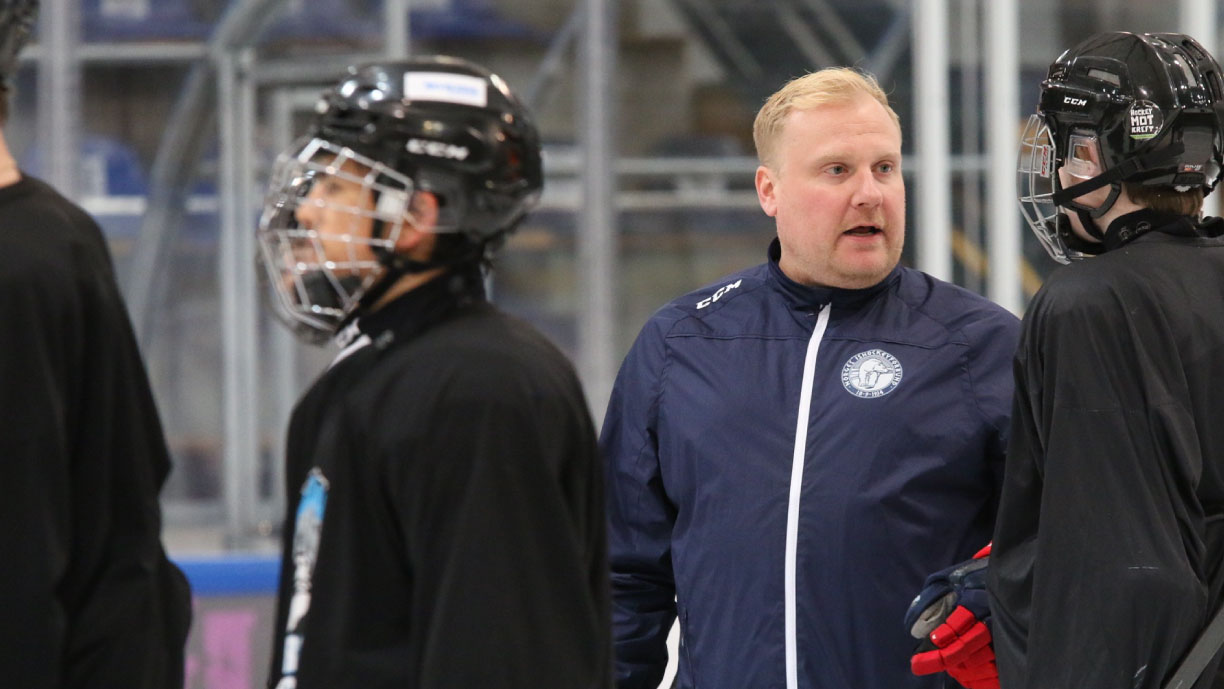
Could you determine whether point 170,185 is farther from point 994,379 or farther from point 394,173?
point 394,173

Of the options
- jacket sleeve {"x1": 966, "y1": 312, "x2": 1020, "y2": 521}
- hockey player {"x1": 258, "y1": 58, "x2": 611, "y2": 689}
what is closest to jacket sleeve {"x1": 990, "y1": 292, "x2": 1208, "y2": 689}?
jacket sleeve {"x1": 966, "y1": 312, "x2": 1020, "y2": 521}

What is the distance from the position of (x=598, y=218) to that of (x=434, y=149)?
13.1 ft

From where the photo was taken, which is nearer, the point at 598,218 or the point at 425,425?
the point at 425,425

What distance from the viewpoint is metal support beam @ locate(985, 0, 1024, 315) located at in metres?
4.76

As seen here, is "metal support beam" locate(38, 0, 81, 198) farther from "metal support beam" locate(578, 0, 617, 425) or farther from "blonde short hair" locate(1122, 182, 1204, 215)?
"blonde short hair" locate(1122, 182, 1204, 215)

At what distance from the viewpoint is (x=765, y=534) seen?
2.09 m

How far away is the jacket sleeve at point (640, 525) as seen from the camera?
7.34 ft

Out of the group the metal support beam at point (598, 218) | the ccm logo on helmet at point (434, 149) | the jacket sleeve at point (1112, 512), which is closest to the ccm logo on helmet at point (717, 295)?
the jacket sleeve at point (1112, 512)

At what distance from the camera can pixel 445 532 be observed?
1323 mm

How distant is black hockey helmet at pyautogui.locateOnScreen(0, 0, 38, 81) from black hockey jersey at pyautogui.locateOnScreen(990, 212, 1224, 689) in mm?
1122

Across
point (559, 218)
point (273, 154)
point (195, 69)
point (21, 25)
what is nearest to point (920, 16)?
point (559, 218)

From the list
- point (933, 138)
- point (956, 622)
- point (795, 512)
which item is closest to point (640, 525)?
point (795, 512)

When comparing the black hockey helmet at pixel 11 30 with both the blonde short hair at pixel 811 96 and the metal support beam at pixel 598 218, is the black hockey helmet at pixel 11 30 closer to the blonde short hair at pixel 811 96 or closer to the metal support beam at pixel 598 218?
the blonde short hair at pixel 811 96

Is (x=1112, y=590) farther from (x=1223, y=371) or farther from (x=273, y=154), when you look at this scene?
(x=273, y=154)
